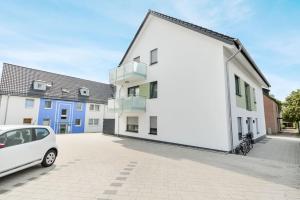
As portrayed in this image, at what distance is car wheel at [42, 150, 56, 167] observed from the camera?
21.3 ft

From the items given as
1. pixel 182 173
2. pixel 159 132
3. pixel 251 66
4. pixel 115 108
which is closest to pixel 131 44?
pixel 115 108

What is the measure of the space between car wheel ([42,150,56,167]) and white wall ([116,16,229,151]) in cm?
837

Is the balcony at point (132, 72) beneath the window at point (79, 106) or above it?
above

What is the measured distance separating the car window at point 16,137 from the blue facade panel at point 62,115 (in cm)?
2151

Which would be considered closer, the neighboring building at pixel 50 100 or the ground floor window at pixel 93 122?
the neighboring building at pixel 50 100

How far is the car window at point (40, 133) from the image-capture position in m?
6.21

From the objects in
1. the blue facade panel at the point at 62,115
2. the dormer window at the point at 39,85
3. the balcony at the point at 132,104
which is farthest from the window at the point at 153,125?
the dormer window at the point at 39,85

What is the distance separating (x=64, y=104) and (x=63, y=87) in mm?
3116

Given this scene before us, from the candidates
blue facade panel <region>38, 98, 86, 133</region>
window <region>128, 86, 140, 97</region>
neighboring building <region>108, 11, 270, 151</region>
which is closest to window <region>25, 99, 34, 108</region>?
blue facade panel <region>38, 98, 86, 133</region>

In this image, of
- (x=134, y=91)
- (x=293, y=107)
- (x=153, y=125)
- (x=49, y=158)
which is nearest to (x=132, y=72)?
(x=134, y=91)

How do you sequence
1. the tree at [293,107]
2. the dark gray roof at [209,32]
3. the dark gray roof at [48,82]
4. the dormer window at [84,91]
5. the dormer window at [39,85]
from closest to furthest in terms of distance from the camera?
the dark gray roof at [209,32] → the dark gray roof at [48,82] → the tree at [293,107] → the dormer window at [39,85] → the dormer window at [84,91]

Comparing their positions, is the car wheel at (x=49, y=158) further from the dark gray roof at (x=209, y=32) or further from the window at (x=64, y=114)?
the window at (x=64, y=114)

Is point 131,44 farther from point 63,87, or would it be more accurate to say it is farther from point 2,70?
point 2,70

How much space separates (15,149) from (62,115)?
23.2 m
